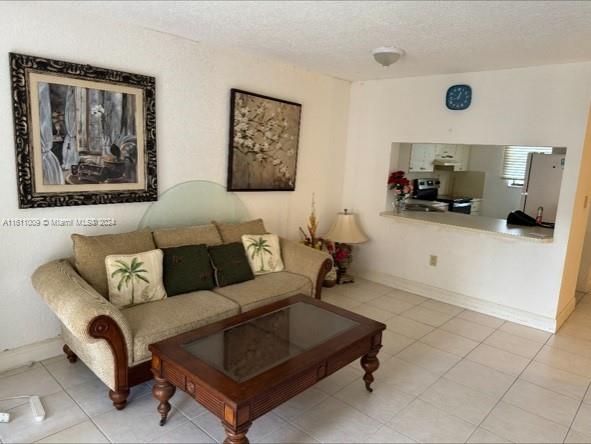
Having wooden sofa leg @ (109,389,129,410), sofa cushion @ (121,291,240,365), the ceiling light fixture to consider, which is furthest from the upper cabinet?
wooden sofa leg @ (109,389,129,410)

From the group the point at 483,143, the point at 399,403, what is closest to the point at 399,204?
the point at 483,143

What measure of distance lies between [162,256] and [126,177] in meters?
0.68

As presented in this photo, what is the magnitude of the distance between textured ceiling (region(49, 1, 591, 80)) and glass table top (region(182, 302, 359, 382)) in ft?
6.03

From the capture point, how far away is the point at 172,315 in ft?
7.77

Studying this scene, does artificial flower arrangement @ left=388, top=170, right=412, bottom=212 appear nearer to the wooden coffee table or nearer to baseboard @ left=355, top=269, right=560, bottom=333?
baseboard @ left=355, top=269, right=560, bottom=333

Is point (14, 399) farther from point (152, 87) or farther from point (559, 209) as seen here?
point (559, 209)

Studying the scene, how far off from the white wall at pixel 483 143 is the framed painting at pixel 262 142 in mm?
959

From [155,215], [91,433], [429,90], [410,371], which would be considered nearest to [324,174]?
[429,90]

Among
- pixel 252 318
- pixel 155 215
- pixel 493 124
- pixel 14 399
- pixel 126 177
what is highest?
pixel 493 124

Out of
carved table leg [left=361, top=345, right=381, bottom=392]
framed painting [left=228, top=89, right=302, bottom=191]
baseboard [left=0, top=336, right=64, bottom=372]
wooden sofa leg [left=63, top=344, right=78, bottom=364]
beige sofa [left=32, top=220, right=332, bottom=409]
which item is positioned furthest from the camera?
framed painting [left=228, top=89, right=302, bottom=191]

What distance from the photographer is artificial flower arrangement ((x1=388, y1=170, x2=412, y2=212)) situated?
435 centimetres

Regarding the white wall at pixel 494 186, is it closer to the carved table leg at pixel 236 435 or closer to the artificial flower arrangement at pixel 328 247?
the artificial flower arrangement at pixel 328 247

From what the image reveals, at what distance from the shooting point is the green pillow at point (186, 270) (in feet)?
8.88

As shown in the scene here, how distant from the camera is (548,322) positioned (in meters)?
3.49
